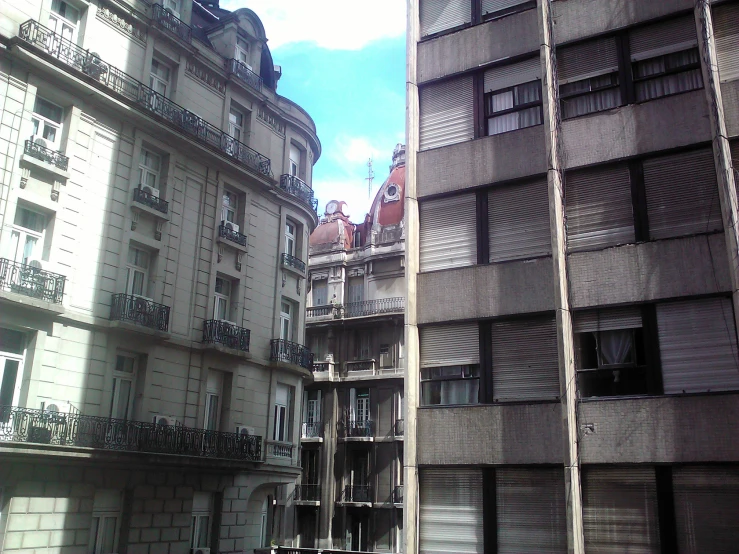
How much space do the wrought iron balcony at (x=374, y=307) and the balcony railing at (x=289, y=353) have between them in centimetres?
1539

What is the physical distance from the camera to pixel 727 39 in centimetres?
1458

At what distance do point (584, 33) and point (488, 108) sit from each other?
8.65ft

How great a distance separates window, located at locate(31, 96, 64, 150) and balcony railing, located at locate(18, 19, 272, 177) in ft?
5.01

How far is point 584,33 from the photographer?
52.5 ft

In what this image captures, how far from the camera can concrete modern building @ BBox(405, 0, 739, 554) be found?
13.0 meters

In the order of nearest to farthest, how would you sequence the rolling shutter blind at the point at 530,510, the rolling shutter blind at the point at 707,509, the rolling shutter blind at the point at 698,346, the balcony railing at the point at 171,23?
the rolling shutter blind at the point at 707,509 → the rolling shutter blind at the point at 698,346 → the rolling shutter blind at the point at 530,510 → the balcony railing at the point at 171,23

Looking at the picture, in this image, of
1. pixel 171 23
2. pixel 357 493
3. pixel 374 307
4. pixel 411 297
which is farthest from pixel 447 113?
pixel 357 493

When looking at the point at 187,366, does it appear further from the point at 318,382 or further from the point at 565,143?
the point at 318,382

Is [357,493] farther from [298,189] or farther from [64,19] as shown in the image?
[64,19]

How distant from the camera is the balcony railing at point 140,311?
2386 cm

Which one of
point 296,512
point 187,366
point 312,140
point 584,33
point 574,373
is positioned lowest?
point 296,512

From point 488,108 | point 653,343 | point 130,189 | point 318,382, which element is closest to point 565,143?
point 488,108

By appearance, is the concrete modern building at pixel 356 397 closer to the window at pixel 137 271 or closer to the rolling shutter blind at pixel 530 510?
the window at pixel 137 271

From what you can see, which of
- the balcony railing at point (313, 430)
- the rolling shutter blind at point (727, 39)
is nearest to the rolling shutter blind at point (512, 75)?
the rolling shutter blind at point (727, 39)
